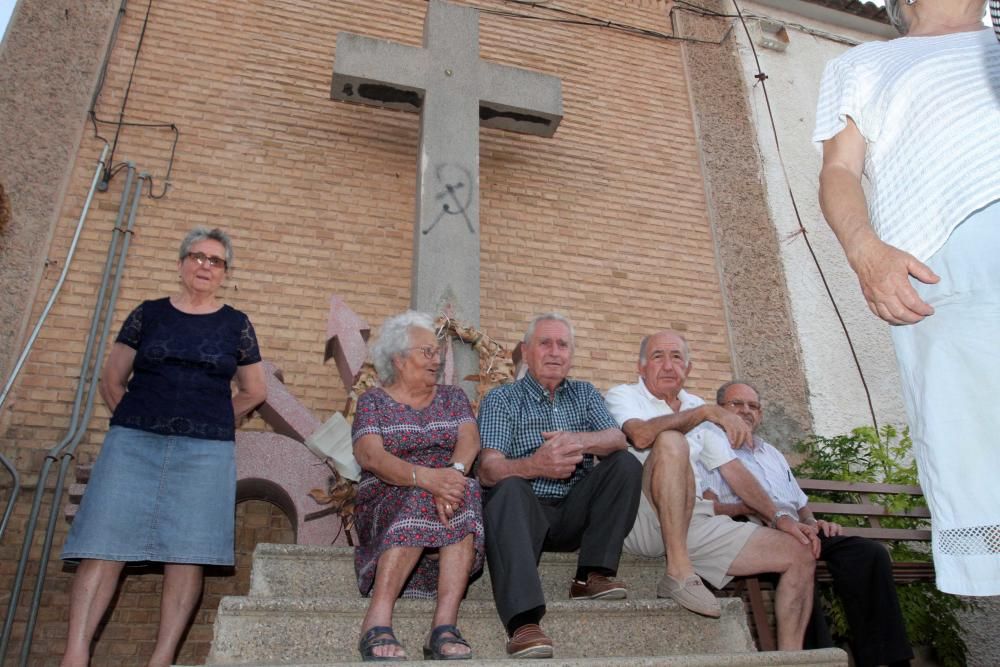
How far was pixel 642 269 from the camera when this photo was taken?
610 cm

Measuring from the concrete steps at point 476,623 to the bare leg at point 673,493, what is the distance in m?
0.16

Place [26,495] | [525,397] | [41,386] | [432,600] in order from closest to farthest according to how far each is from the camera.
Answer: [432,600], [525,397], [26,495], [41,386]

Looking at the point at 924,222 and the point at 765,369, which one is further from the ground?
the point at 765,369

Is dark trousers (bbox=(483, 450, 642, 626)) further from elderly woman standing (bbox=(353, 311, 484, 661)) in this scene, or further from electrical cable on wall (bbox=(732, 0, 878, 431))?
electrical cable on wall (bbox=(732, 0, 878, 431))

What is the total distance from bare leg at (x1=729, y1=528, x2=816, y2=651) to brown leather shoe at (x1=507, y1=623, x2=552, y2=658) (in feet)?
3.67

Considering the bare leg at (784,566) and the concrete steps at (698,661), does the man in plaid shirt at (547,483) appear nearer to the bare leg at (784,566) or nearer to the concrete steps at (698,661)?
the concrete steps at (698,661)

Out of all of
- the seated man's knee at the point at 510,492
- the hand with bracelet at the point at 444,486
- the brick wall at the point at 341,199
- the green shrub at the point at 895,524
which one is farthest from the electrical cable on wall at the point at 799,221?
the hand with bracelet at the point at 444,486

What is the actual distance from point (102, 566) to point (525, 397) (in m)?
1.67

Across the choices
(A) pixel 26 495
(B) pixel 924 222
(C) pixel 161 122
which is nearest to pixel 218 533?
(A) pixel 26 495

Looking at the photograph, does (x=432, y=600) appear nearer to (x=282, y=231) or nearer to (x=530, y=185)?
(x=282, y=231)

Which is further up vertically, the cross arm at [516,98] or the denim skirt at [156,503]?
the cross arm at [516,98]

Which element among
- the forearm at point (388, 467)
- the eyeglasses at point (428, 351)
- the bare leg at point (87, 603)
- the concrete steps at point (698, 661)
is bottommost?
the concrete steps at point (698, 661)

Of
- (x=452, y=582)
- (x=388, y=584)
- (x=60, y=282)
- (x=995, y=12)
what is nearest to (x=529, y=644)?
(x=452, y=582)

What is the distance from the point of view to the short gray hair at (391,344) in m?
3.35
